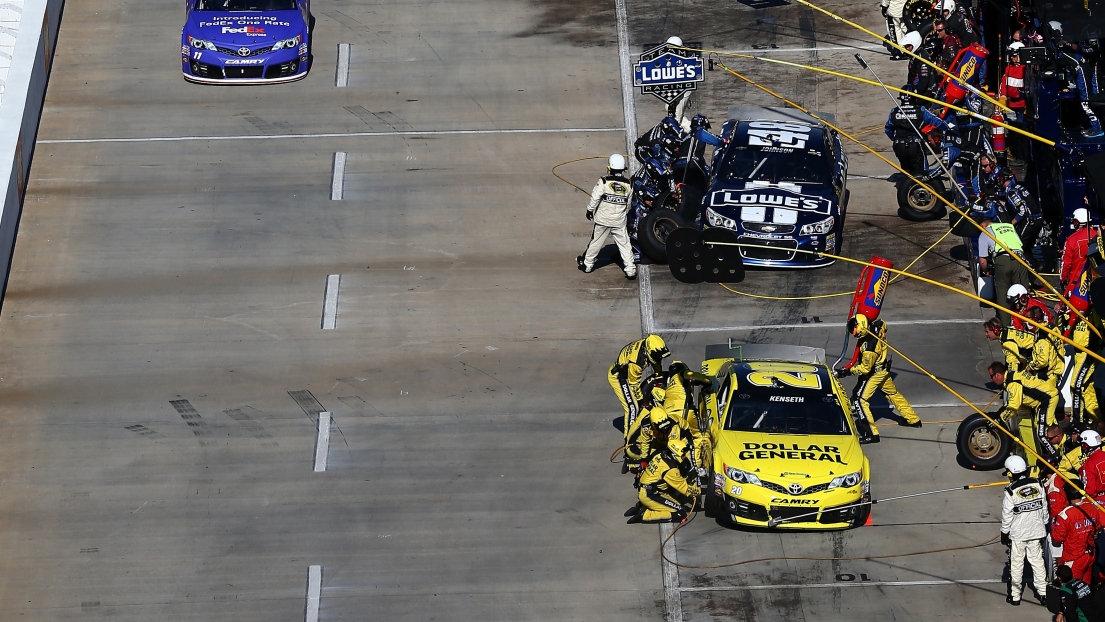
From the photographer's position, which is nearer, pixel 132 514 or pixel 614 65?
pixel 132 514

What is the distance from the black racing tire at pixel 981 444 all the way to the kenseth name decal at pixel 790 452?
164cm

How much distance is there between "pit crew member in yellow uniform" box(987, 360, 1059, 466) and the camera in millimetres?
16984

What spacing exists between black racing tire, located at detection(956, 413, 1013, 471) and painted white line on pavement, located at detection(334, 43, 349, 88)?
40.6ft

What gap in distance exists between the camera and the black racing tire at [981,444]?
17141mm

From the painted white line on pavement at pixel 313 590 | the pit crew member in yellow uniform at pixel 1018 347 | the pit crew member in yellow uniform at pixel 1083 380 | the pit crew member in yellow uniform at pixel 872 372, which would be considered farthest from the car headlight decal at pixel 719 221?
the painted white line on pavement at pixel 313 590

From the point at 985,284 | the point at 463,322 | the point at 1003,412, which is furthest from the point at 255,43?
the point at 1003,412

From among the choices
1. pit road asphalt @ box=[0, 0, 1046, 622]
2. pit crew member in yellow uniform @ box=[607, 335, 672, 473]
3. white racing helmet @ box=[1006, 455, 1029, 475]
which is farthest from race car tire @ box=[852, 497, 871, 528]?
pit crew member in yellow uniform @ box=[607, 335, 672, 473]

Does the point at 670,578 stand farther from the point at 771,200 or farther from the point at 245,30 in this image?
the point at 245,30

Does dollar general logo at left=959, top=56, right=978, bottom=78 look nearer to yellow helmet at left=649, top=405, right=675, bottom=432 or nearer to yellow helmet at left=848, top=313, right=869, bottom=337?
yellow helmet at left=848, top=313, right=869, bottom=337

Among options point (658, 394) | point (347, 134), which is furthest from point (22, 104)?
point (658, 394)

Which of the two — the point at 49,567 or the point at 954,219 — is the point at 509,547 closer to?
the point at 49,567

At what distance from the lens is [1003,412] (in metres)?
17.0

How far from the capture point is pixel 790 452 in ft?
53.6

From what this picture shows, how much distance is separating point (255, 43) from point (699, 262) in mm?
8534
